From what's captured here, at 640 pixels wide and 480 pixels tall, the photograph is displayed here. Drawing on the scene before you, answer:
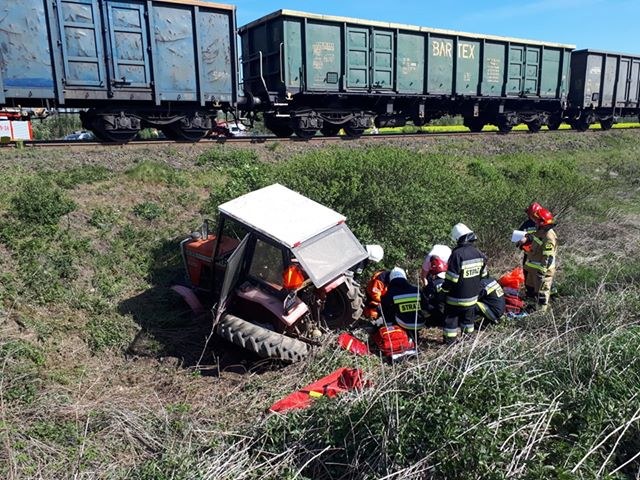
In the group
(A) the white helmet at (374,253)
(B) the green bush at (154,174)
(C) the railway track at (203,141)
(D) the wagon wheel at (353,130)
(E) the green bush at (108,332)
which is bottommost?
(E) the green bush at (108,332)

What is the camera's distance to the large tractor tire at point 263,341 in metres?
4.93

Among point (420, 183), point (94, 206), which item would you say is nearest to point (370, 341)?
point (420, 183)

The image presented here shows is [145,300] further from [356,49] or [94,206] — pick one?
[356,49]

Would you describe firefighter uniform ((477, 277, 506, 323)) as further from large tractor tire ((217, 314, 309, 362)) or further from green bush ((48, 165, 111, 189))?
green bush ((48, 165, 111, 189))

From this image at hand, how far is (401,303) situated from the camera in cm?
600

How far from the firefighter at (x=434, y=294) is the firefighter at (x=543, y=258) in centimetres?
144

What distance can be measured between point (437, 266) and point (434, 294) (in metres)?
0.37

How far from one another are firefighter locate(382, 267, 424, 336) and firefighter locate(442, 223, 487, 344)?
1.20 ft

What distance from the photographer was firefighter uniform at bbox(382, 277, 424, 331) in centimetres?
596

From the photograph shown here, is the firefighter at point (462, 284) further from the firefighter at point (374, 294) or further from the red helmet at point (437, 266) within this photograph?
the firefighter at point (374, 294)

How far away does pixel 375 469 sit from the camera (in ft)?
10.8

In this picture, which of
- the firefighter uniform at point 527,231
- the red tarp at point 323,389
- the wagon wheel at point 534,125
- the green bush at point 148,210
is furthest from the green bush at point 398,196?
the wagon wheel at point 534,125

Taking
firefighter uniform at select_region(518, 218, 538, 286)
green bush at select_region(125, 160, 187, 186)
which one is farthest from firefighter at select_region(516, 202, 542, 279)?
green bush at select_region(125, 160, 187, 186)

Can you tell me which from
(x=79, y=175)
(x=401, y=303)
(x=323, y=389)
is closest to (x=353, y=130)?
(x=79, y=175)
